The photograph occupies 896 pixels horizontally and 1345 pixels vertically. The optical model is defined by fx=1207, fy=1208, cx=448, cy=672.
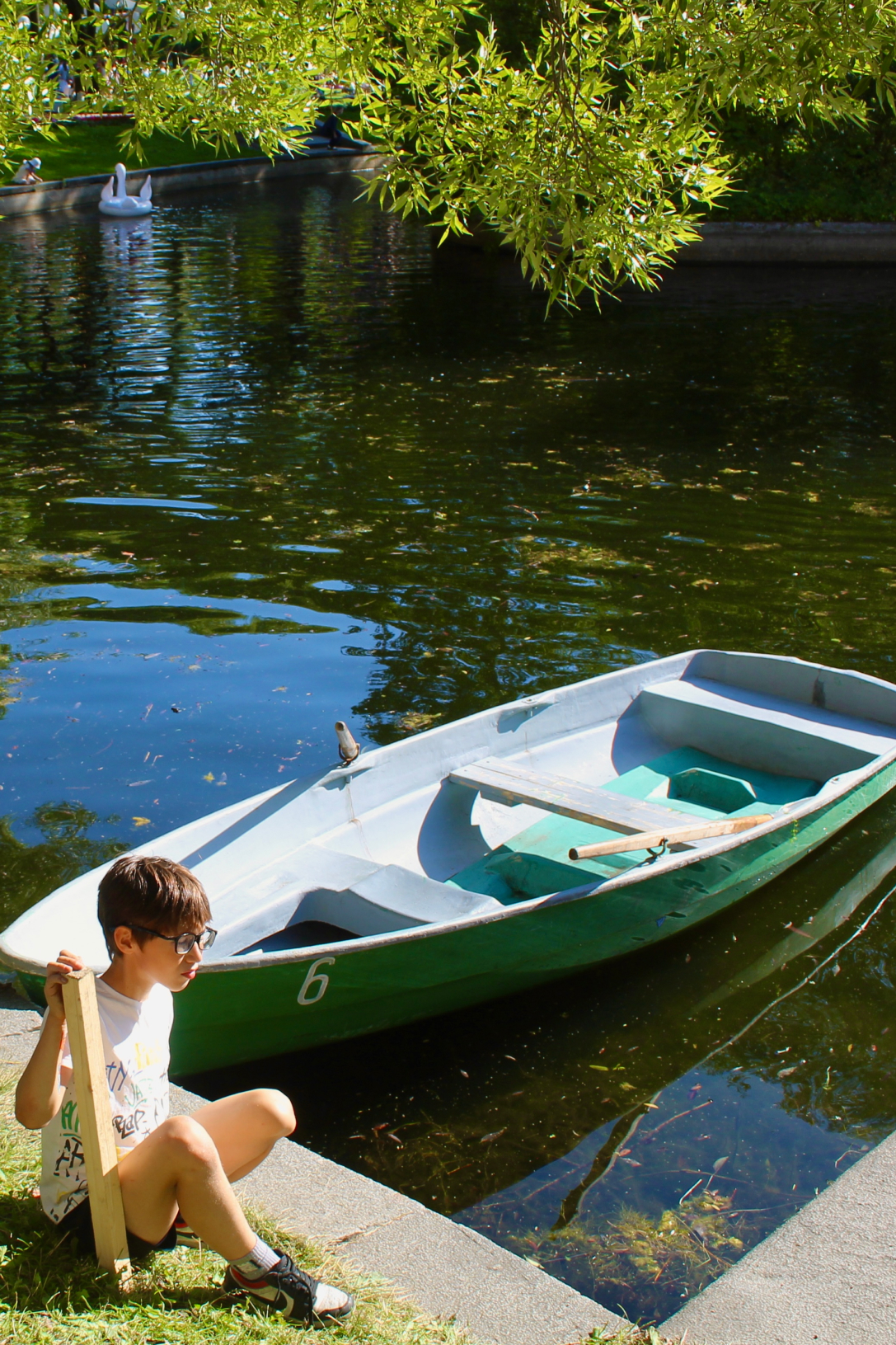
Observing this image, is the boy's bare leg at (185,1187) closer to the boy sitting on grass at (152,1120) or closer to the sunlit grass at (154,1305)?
the boy sitting on grass at (152,1120)

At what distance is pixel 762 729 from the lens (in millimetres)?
7211

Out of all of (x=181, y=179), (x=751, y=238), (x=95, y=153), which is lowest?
(x=751, y=238)

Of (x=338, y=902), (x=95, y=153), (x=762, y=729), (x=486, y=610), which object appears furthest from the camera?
(x=95, y=153)

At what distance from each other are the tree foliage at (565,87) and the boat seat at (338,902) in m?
4.20

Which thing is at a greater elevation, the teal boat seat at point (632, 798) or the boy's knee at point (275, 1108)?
the boy's knee at point (275, 1108)

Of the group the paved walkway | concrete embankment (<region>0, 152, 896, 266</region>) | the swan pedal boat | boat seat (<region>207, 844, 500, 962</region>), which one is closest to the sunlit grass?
the paved walkway

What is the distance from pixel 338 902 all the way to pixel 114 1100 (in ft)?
7.12

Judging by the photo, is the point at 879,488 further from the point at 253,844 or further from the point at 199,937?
the point at 199,937

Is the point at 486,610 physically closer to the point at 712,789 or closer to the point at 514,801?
the point at 712,789

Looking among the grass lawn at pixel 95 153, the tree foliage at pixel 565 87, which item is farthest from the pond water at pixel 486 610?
the grass lawn at pixel 95 153

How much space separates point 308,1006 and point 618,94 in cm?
2933

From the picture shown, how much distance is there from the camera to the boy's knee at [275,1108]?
314cm

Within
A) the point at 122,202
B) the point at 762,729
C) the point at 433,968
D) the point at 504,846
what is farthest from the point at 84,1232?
the point at 122,202

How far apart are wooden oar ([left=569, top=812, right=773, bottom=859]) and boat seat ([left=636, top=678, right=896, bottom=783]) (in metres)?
1.18
